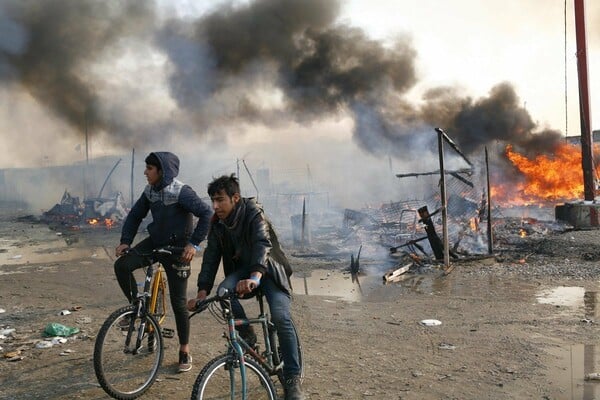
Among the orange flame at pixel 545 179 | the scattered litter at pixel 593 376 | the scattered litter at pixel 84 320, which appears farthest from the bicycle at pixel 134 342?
the orange flame at pixel 545 179

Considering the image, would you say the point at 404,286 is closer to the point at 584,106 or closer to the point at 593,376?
the point at 593,376

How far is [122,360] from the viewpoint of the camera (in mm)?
4121

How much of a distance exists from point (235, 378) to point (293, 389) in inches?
19.4

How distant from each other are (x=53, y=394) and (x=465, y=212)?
1343cm

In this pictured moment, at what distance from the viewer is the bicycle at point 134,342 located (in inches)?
143

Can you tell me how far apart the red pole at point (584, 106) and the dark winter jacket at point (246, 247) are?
615 inches

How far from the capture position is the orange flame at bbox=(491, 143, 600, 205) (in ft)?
63.0

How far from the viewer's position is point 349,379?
4043 millimetres

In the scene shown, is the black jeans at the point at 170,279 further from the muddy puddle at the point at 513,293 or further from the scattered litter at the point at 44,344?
the muddy puddle at the point at 513,293

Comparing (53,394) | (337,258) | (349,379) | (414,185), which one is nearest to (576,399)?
(349,379)

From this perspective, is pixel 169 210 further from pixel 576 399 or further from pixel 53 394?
pixel 576 399

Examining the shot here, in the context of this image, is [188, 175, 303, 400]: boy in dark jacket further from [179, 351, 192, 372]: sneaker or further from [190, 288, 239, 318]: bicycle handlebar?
[179, 351, 192, 372]: sneaker

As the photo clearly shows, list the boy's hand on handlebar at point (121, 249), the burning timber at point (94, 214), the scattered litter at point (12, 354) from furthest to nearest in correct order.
→ 1. the burning timber at point (94, 214)
2. the scattered litter at point (12, 354)
3. the boy's hand on handlebar at point (121, 249)

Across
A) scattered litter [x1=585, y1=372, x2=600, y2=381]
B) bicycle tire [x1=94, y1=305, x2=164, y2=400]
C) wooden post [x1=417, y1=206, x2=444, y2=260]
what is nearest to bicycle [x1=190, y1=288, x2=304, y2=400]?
bicycle tire [x1=94, y1=305, x2=164, y2=400]
